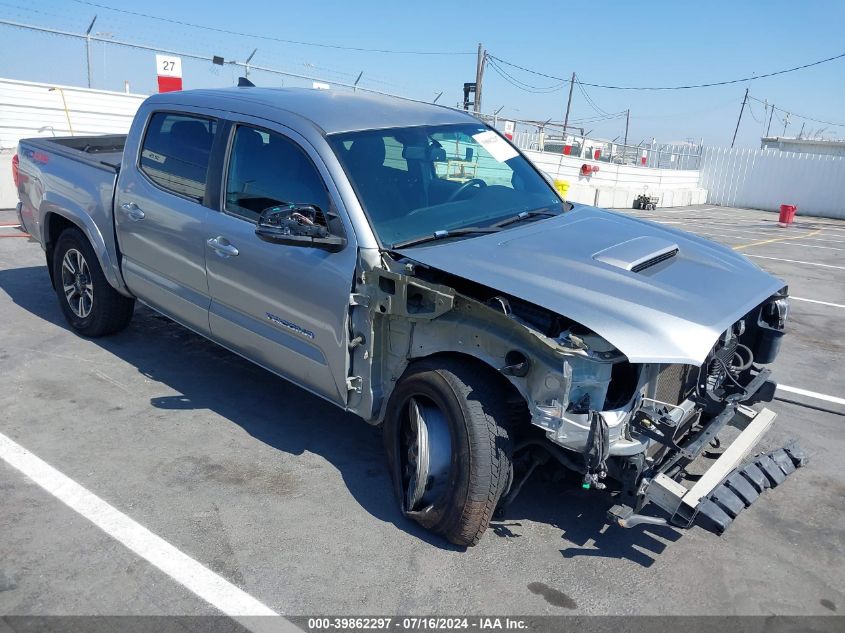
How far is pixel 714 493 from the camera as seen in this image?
9.95 ft

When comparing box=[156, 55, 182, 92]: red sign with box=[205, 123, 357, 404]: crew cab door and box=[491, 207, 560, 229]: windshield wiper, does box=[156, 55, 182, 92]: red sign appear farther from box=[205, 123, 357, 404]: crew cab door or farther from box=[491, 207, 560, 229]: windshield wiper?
box=[491, 207, 560, 229]: windshield wiper

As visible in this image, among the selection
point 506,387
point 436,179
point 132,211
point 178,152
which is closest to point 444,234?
point 436,179

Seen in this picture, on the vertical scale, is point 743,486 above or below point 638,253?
below

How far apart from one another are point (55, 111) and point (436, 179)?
13804 millimetres

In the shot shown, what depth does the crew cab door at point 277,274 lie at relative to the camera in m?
3.61

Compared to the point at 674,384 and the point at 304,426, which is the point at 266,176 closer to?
the point at 304,426

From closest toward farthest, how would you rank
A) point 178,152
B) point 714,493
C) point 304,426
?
point 714,493 < point 304,426 < point 178,152

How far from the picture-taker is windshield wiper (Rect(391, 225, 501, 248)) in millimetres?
3559

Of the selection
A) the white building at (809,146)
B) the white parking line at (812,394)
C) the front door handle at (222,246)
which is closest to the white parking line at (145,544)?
the front door handle at (222,246)

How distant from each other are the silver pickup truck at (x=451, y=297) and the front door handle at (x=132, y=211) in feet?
0.07

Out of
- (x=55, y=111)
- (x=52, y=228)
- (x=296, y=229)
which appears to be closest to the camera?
(x=296, y=229)

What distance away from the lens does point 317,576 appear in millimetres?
3109

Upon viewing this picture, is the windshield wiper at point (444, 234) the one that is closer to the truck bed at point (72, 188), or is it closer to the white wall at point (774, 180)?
the truck bed at point (72, 188)

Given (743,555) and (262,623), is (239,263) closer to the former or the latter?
(262,623)
